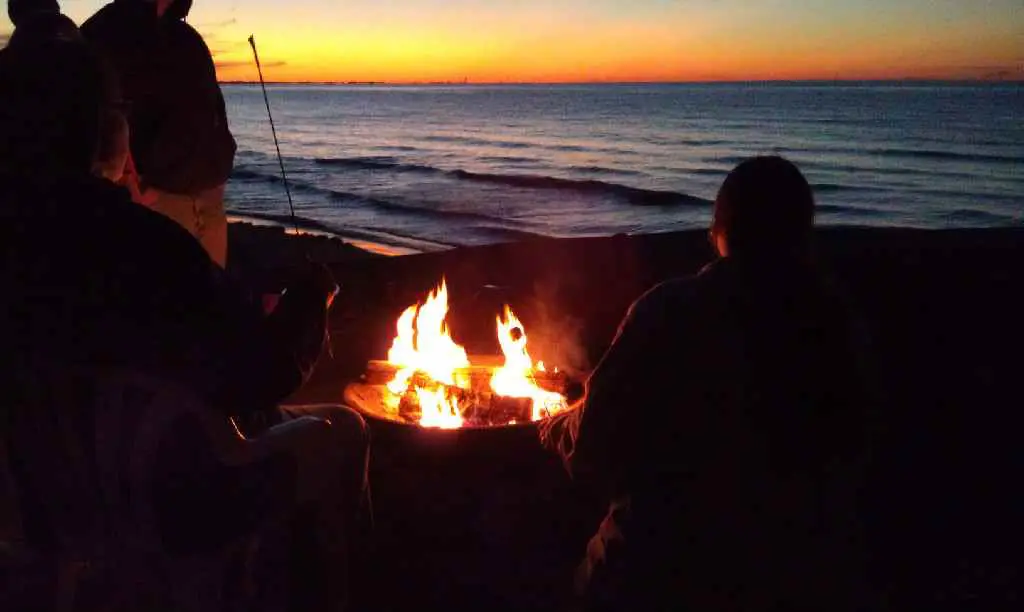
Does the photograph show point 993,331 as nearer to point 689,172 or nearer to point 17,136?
point 17,136

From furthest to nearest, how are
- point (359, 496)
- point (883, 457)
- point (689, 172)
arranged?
point (689, 172)
point (883, 457)
point (359, 496)

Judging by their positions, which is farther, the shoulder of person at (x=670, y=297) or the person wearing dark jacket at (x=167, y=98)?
the person wearing dark jacket at (x=167, y=98)

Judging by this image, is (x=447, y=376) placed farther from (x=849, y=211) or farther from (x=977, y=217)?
→ (x=977, y=217)

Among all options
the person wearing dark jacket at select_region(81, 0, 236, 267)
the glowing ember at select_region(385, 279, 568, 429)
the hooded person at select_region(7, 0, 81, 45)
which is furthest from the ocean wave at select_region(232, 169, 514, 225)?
the hooded person at select_region(7, 0, 81, 45)

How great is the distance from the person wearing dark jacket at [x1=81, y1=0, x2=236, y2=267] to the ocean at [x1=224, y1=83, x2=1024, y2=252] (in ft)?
29.8

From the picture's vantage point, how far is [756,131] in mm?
35000

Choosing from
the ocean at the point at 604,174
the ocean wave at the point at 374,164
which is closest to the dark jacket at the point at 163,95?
the ocean at the point at 604,174

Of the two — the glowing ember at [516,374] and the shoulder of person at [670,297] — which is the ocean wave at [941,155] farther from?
the shoulder of person at [670,297]

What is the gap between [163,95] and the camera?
14.8ft

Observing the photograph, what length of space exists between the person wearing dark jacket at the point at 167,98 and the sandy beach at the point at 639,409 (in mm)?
1304

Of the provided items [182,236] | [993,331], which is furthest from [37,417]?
[993,331]

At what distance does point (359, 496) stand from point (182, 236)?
1251 millimetres

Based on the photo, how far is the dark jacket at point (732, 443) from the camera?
211cm

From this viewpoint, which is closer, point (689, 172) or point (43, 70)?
point (43, 70)
